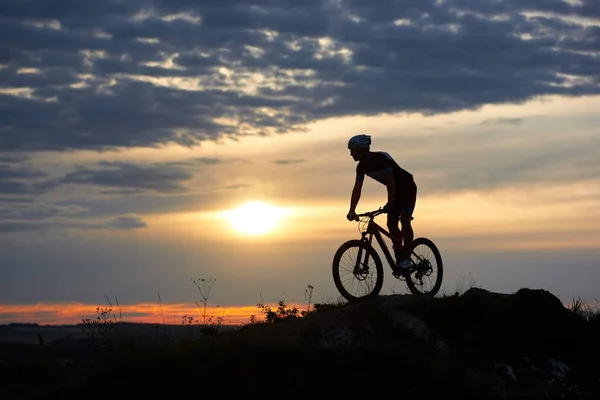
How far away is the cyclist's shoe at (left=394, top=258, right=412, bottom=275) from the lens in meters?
18.1

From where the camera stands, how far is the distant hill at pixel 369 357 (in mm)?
14156

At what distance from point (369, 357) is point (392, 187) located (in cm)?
415

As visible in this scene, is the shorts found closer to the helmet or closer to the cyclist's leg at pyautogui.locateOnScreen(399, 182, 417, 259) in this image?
the cyclist's leg at pyautogui.locateOnScreen(399, 182, 417, 259)

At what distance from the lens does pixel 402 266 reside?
18.1 meters

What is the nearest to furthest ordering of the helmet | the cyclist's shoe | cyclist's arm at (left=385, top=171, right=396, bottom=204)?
the helmet < cyclist's arm at (left=385, top=171, right=396, bottom=204) < the cyclist's shoe

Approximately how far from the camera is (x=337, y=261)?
17.7 meters

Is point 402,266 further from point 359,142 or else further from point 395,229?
point 359,142

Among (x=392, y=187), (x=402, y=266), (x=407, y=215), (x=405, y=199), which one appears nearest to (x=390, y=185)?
(x=392, y=187)

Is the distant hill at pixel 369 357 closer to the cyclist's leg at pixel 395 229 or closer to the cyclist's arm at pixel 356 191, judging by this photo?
the cyclist's leg at pixel 395 229

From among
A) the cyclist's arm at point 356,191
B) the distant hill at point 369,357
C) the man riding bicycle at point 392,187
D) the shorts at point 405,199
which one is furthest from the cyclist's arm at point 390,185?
the distant hill at point 369,357

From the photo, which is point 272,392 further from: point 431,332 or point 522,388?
point 522,388

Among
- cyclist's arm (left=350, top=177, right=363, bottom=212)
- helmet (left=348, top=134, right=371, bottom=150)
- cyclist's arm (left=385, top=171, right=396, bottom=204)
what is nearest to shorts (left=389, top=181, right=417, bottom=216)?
cyclist's arm (left=385, top=171, right=396, bottom=204)

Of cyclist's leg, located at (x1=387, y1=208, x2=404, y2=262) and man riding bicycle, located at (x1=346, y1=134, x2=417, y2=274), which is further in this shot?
cyclist's leg, located at (x1=387, y1=208, x2=404, y2=262)

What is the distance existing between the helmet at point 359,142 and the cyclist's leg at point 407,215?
4.62ft
